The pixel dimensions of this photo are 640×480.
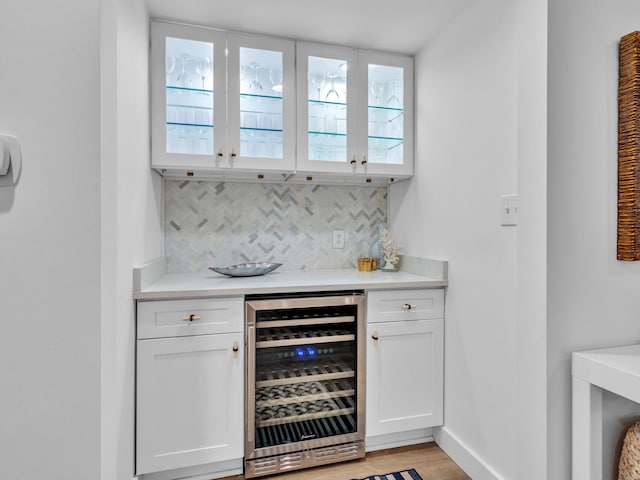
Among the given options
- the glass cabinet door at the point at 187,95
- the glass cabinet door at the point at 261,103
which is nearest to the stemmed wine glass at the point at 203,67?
the glass cabinet door at the point at 187,95

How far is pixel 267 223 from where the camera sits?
2.42 m

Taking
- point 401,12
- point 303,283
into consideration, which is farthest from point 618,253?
point 401,12

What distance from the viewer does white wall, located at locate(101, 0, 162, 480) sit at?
1.11m

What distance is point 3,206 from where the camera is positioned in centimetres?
88

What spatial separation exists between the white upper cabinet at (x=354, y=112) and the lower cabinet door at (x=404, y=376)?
3.27 ft

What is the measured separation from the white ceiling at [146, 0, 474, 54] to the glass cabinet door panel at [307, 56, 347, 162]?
15 centimetres

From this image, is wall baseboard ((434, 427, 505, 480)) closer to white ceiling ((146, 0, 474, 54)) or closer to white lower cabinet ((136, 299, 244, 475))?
white lower cabinet ((136, 299, 244, 475))

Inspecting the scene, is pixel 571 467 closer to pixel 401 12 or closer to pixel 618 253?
pixel 618 253

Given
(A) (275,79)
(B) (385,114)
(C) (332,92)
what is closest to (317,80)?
(C) (332,92)

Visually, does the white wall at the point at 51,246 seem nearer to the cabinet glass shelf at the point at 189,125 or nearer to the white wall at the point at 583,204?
the cabinet glass shelf at the point at 189,125

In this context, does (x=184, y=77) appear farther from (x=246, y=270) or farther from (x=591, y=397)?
(x=591, y=397)

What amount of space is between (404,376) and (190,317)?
1.19 meters

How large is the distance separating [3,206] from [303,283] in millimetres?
1248

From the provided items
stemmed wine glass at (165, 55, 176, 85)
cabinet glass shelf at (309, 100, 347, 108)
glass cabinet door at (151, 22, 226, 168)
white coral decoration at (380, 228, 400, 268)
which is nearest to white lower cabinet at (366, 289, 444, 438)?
white coral decoration at (380, 228, 400, 268)
